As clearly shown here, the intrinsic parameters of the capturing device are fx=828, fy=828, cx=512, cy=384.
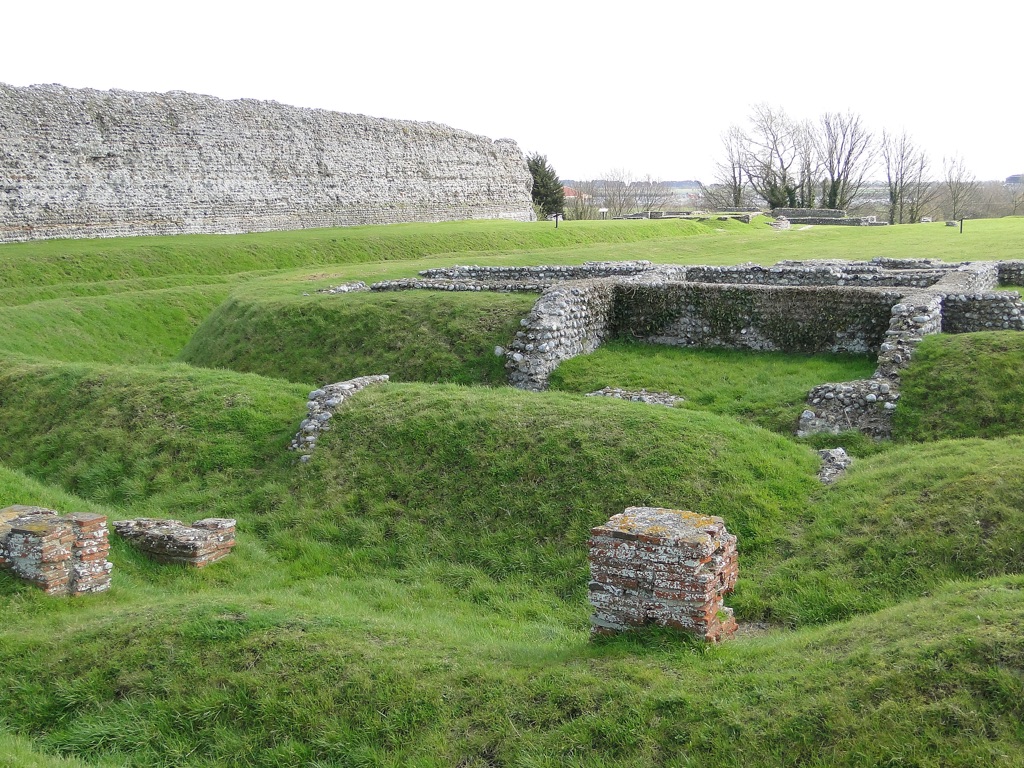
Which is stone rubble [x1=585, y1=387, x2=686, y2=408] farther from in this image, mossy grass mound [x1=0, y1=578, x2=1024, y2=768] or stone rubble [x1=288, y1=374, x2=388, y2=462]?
mossy grass mound [x1=0, y1=578, x2=1024, y2=768]

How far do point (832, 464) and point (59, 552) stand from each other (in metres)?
9.02

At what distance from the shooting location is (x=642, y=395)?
1453 centimetres

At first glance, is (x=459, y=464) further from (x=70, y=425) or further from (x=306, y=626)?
(x=70, y=425)

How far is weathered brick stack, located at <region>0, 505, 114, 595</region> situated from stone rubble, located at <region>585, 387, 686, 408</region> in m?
8.01

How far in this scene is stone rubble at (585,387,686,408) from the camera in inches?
559

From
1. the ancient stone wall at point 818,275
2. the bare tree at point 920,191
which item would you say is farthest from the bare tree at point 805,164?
the ancient stone wall at point 818,275

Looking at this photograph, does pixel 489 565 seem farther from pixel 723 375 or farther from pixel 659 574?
pixel 723 375

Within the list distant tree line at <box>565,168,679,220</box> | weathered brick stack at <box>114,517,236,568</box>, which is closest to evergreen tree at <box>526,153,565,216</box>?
distant tree line at <box>565,168,679,220</box>

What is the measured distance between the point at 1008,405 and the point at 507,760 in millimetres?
9946

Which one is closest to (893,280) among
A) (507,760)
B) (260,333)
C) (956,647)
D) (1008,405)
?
(1008,405)

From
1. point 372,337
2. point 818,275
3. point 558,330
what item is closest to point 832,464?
point 558,330

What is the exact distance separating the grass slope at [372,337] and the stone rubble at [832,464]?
681 cm

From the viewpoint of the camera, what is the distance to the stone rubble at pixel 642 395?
1421 centimetres

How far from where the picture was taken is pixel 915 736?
468cm
